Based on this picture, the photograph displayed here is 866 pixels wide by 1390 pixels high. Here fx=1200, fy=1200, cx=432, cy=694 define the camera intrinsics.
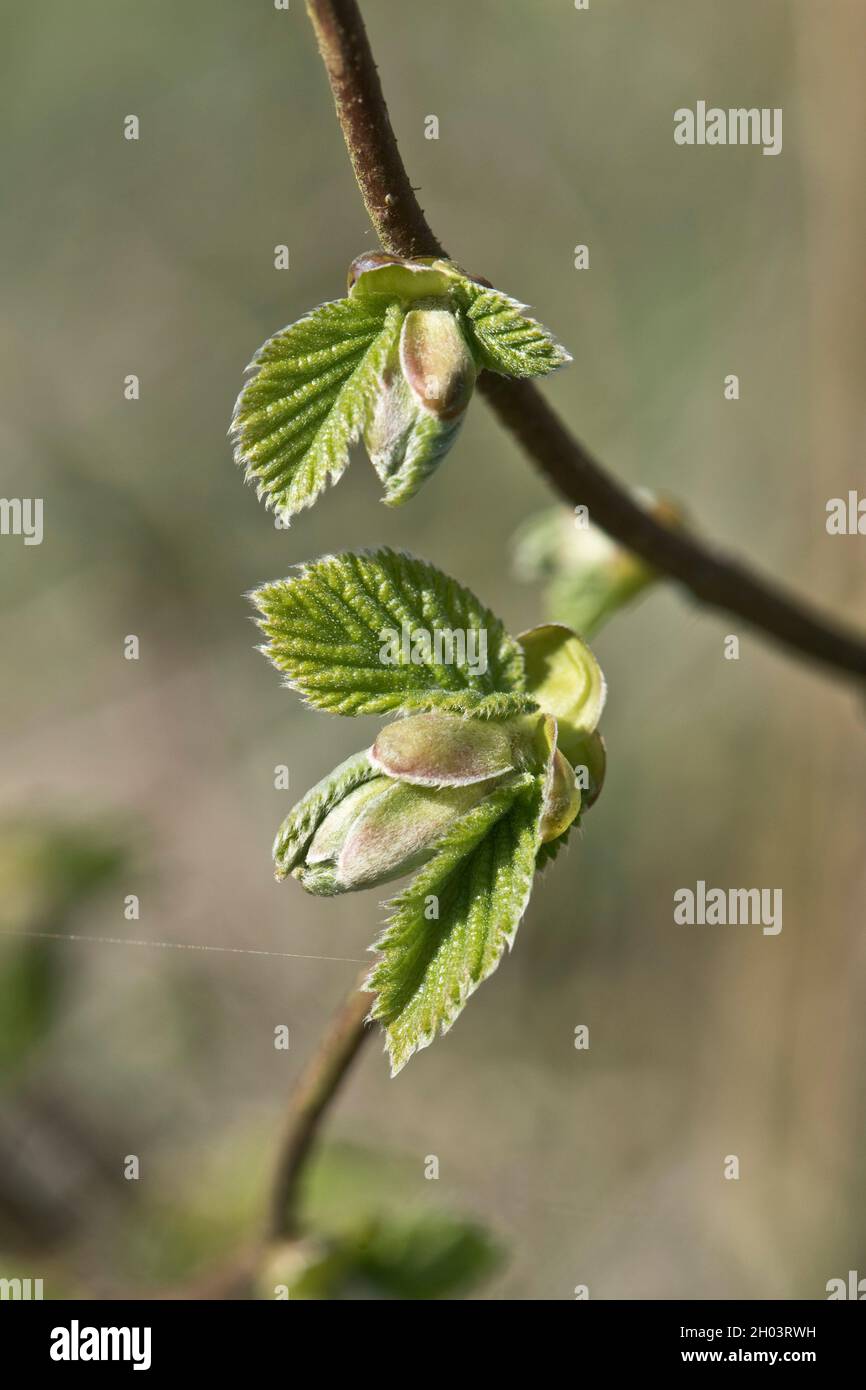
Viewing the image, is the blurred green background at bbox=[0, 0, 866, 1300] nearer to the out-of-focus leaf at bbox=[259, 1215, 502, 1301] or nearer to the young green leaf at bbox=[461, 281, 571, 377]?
the out-of-focus leaf at bbox=[259, 1215, 502, 1301]

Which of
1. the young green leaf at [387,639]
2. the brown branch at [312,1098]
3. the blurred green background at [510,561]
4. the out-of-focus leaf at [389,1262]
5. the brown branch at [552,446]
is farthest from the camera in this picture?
the blurred green background at [510,561]

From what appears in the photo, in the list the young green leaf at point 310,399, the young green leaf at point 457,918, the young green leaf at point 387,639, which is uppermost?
the young green leaf at point 310,399

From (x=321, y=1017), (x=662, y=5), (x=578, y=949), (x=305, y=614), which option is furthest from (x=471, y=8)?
(x=305, y=614)

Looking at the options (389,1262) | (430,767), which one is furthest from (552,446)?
(389,1262)

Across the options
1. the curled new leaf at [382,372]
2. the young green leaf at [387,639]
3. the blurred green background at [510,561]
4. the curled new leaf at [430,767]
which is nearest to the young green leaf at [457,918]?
the curled new leaf at [430,767]

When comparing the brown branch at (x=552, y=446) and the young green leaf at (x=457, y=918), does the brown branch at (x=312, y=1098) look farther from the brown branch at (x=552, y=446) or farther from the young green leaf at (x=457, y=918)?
the brown branch at (x=552, y=446)

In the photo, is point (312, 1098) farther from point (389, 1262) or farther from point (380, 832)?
point (389, 1262)

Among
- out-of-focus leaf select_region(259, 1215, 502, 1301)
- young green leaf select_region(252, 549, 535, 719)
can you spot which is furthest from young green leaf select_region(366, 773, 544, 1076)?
out-of-focus leaf select_region(259, 1215, 502, 1301)
